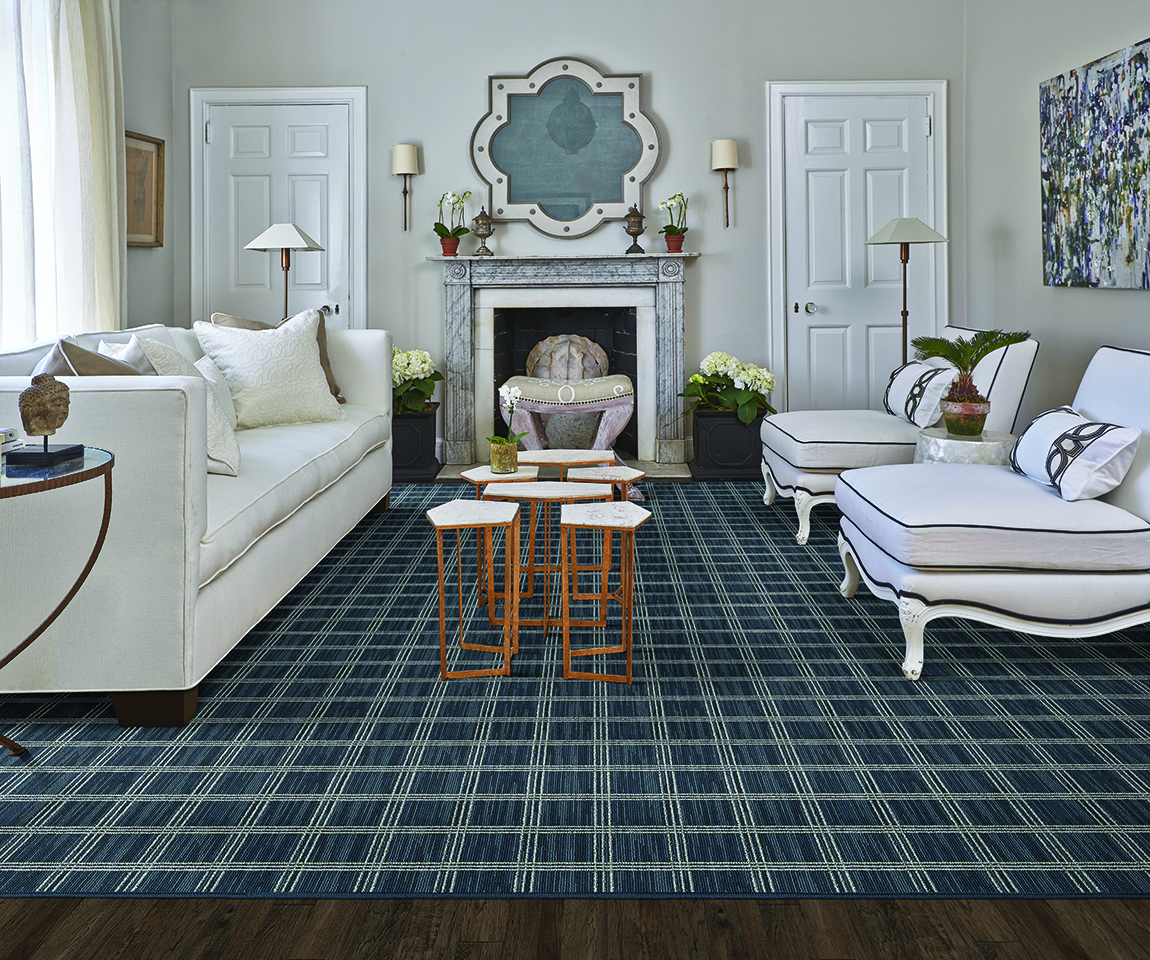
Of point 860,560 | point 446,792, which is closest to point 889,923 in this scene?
point 446,792

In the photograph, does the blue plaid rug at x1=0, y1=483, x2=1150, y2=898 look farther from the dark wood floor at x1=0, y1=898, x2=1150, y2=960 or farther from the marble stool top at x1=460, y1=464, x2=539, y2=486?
the marble stool top at x1=460, y1=464, x2=539, y2=486

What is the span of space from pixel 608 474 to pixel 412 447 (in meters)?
2.80

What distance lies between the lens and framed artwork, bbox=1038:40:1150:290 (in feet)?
13.1

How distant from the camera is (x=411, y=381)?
5.92m

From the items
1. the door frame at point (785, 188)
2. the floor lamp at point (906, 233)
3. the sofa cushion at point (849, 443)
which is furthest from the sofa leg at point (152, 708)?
the door frame at point (785, 188)

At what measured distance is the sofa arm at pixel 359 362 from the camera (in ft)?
15.7

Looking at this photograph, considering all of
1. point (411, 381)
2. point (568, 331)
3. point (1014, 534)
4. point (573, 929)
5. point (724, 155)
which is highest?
point (724, 155)

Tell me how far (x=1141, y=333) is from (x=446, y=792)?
3542 mm

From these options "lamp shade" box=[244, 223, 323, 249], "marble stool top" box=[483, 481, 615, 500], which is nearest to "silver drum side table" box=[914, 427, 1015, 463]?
"marble stool top" box=[483, 481, 615, 500]

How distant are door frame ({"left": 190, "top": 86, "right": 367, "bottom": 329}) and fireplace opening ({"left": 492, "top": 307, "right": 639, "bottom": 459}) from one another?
0.94 meters

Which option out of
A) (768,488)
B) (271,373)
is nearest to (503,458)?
(271,373)

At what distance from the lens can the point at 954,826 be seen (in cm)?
190

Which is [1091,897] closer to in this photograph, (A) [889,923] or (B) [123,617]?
(A) [889,923]

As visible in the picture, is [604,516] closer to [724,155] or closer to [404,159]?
[724,155]
